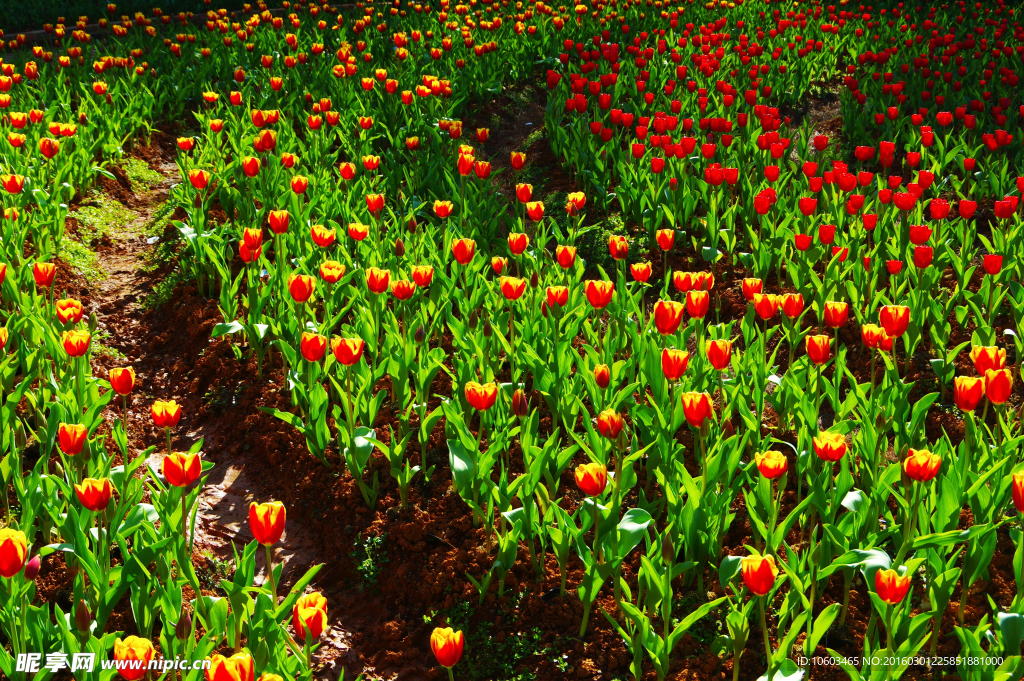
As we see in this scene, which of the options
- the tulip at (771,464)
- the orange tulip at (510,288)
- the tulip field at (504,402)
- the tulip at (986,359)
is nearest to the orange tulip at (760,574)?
the tulip field at (504,402)

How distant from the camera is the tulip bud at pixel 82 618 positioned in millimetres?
2531

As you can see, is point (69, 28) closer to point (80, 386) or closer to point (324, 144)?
point (324, 144)

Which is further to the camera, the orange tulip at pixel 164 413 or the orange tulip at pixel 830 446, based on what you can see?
the orange tulip at pixel 164 413

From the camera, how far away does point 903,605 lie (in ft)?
8.41

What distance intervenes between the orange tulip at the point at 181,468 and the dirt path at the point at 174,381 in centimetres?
57

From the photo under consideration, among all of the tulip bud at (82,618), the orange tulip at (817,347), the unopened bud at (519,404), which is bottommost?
the tulip bud at (82,618)

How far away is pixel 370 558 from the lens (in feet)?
11.1

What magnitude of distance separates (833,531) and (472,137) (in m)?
5.77

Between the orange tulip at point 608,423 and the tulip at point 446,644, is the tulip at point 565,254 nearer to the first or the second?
the orange tulip at point 608,423

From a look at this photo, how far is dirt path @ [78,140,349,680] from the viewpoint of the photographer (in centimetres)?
346


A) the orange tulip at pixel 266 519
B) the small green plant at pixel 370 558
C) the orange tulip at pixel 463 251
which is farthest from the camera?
the orange tulip at pixel 463 251

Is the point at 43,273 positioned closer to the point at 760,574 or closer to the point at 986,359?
the point at 760,574

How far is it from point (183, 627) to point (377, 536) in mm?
1033

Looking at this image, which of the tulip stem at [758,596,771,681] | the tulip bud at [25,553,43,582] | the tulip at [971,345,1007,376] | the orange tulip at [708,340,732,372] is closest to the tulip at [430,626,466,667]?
the tulip stem at [758,596,771,681]
